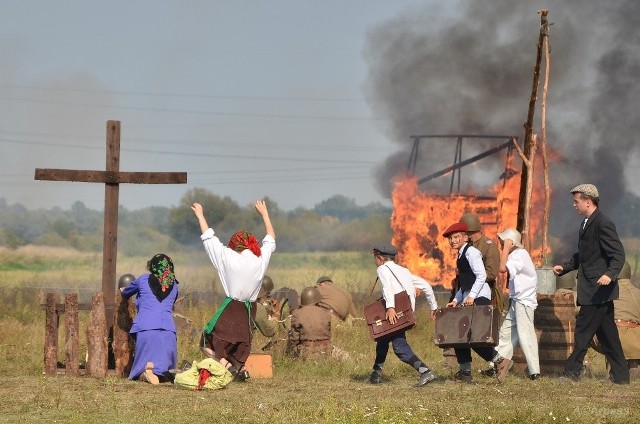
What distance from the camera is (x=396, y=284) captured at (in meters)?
13.9

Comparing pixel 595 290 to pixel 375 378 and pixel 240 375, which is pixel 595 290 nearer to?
pixel 375 378

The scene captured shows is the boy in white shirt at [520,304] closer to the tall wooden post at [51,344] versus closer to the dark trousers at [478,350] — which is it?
the dark trousers at [478,350]

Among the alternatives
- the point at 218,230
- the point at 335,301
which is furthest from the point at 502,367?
the point at 218,230

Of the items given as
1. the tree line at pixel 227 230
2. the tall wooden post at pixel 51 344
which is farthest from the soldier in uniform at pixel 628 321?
the tree line at pixel 227 230

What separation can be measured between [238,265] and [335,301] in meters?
6.37

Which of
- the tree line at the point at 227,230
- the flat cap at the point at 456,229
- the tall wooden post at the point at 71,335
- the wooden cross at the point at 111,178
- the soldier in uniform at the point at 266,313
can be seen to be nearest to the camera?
→ the flat cap at the point at 456,229

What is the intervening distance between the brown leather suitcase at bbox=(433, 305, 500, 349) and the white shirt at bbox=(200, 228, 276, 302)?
2000 millimetres

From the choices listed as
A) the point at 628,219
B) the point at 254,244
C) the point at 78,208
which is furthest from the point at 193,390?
the point at 78,208

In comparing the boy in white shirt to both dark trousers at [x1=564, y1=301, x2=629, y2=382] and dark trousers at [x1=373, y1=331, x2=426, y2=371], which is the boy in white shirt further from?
dark trousers at [x1=373, y1=331, x2=426, y2=371]

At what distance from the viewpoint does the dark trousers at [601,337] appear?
46.0 ft

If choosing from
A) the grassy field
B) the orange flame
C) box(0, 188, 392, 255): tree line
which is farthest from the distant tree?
the grassy field

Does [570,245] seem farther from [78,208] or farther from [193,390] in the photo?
[78,208]

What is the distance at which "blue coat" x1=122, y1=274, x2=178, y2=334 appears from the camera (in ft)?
47.4

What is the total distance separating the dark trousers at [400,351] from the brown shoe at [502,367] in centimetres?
104
